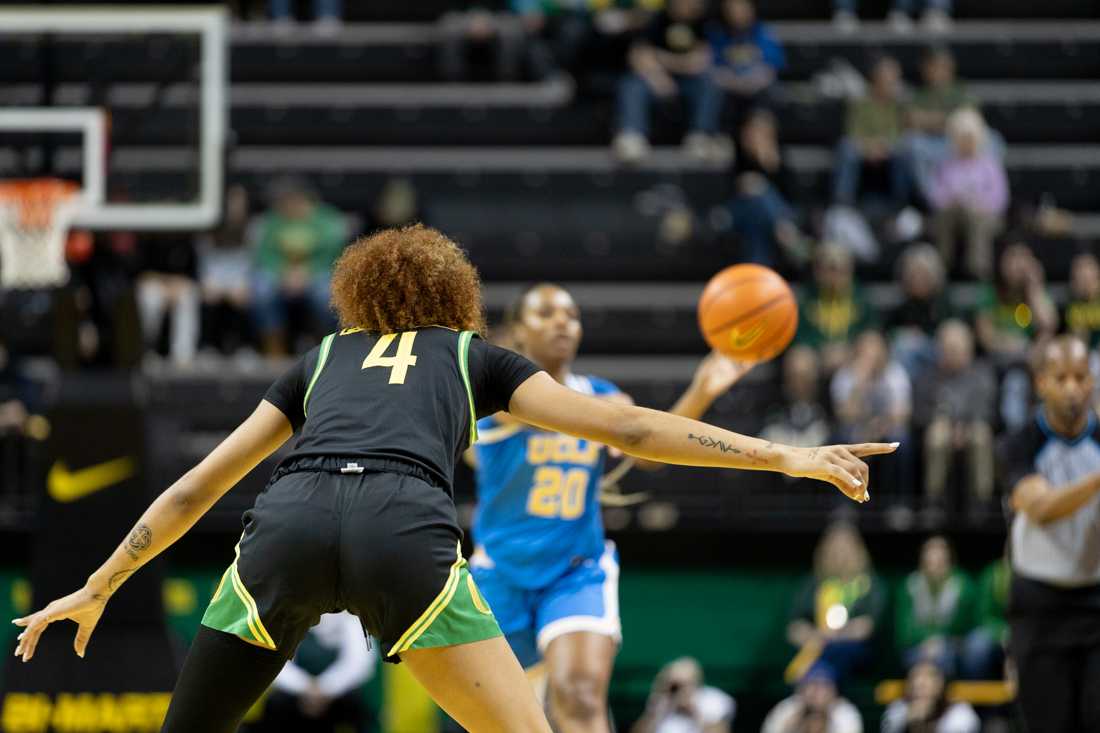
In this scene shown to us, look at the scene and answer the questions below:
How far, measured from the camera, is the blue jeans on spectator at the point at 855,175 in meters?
17.4

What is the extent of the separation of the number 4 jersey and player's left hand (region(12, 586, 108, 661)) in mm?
2499

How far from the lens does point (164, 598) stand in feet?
37.4

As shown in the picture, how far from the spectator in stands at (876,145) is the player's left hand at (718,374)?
33.3ft

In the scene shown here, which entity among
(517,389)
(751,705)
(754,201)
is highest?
(517,389)

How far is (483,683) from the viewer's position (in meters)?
4.92

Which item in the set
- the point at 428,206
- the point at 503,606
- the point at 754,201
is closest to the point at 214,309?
the point at 428,206

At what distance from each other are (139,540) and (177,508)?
16 cm

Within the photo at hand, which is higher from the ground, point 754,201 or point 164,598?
point 754,201

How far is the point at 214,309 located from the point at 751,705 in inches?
240

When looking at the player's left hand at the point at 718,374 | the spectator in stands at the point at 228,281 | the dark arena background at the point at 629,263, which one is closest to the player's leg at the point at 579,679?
the player's left hand at the point at 718,374

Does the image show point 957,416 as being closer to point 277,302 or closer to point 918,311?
point 918,311

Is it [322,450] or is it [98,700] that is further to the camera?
[98,700]

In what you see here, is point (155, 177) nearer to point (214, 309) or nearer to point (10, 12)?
point (10, 12)

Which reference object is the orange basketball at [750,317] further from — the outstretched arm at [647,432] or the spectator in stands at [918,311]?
the spectator in stands at [918,311]
